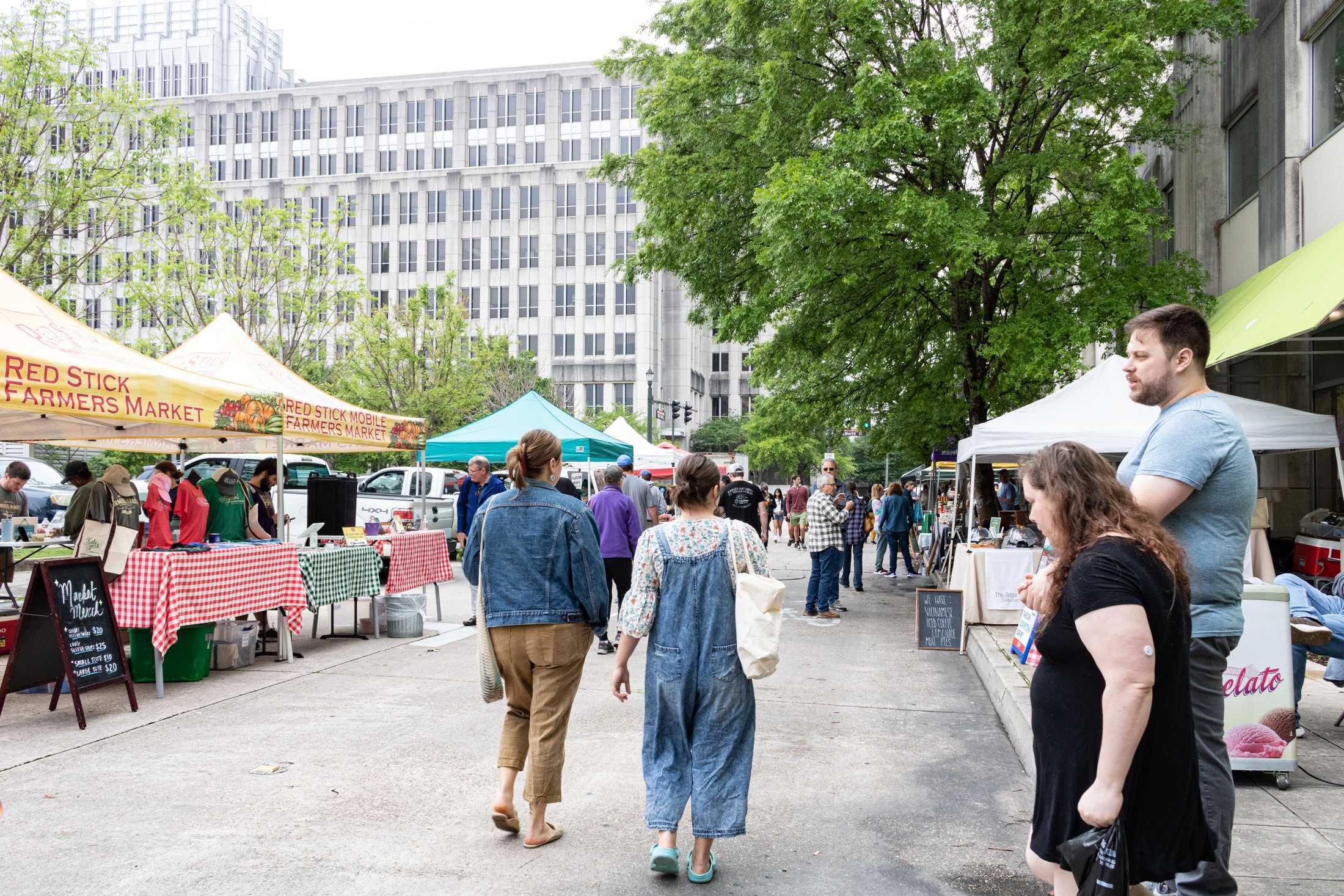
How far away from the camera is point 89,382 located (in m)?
7.38

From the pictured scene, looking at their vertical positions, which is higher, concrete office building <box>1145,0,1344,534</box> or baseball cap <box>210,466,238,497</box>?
concrete office building <box>1145,0,1344,534</box>

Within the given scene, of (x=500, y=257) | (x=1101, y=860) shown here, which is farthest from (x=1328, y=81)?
(x=500, y=257)

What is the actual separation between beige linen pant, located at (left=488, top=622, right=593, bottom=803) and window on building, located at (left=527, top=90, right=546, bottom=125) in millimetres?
78684

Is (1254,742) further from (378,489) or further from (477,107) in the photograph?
(477,107)

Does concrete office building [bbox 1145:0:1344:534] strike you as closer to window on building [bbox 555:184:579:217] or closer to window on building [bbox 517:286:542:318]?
window on building [bbox 555:184:579:217]

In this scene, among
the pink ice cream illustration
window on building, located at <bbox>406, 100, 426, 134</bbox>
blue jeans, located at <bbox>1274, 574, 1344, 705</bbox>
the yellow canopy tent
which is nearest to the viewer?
the pink ice cream illustration

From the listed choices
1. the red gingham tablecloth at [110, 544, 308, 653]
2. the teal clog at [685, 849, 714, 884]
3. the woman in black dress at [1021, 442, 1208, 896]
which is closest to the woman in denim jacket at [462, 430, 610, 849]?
the teal clog at [685, 849, 714, 884]

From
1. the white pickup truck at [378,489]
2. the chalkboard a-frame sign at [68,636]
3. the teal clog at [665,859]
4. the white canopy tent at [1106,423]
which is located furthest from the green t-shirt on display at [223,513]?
the white pickup truck at [378,489]

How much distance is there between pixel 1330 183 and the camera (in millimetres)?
10805

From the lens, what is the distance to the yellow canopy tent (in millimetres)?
6895

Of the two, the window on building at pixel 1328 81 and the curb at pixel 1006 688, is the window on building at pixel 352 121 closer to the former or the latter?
the window on building at pixel 1328 81

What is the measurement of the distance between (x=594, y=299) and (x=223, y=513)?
68.6 metres

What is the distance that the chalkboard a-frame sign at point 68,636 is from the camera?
666 centimetres

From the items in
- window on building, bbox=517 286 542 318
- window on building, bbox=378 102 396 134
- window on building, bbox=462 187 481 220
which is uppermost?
window on building, bbox=378 102 396 134
